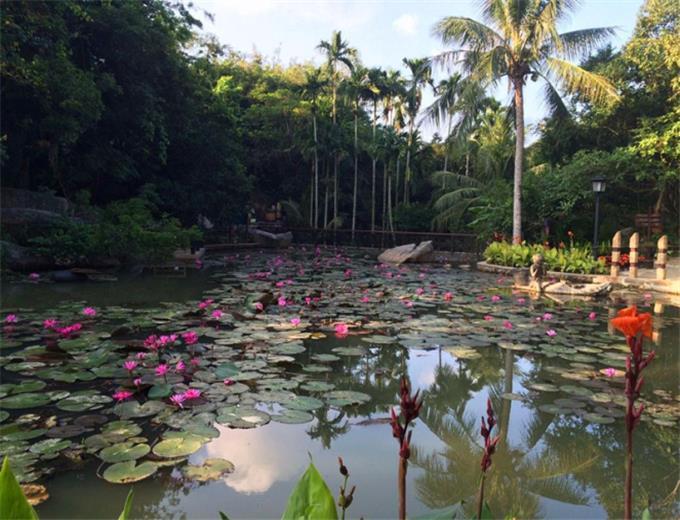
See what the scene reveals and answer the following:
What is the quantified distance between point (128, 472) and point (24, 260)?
9155mm

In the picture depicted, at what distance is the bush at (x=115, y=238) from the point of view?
9844 millimetres

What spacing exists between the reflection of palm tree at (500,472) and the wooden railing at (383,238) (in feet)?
Result: 48.7

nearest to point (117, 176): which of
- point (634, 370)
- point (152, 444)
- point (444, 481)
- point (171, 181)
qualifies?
point (171, 181)

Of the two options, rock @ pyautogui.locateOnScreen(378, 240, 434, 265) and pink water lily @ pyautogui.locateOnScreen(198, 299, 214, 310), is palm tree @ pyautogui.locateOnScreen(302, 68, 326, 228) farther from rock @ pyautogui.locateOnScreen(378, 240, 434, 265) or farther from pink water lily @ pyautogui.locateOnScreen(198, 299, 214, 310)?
pink water lily @ pyautogui.locateOnScreen(198, 299, 214, 310)

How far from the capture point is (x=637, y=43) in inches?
615

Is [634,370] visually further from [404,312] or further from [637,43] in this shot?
[637,43]

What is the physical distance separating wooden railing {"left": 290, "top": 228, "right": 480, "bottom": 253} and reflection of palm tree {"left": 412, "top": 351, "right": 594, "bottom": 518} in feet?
48.7

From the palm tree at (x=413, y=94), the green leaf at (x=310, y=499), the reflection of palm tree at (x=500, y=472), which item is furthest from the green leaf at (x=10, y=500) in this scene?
the palm tree at (x=413, y=94)

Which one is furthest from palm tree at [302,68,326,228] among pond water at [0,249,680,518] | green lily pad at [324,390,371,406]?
green lily pad at [324,390,371,406]

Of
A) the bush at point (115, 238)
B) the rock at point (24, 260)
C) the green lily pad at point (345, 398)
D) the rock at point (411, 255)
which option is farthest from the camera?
the rock at point (411, 255)

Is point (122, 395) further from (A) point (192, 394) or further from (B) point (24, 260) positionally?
(B) point (24, 260)

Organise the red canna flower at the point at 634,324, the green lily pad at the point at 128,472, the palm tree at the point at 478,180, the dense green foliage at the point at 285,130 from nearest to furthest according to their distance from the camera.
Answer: the red canna flower at the point at 634,324
the green lily pad at the point at 128,472
the dense green foliage at the point at 285,130
the palm tree at the point at 478,180

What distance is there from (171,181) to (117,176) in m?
3.16

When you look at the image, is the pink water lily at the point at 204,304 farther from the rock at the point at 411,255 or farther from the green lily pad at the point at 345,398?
the rock at the point at 411,255
